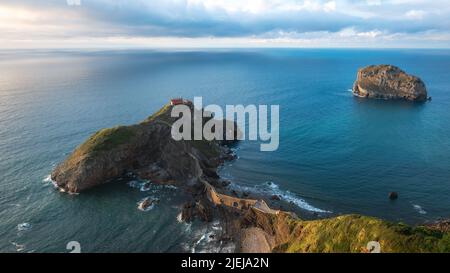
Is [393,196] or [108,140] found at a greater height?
[108,140]

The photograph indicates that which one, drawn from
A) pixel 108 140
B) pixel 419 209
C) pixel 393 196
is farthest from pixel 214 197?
pixel 419 209

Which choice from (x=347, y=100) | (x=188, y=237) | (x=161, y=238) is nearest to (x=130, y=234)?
(x=161, y=238)

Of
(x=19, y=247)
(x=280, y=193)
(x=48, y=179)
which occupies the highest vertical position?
(x=48, y=179)

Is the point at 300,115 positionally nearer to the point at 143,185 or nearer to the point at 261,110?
the point at 261,110

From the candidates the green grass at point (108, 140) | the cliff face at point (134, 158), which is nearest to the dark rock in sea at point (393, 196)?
the cliff face at point (134, 158)

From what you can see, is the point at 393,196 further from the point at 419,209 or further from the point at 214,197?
the point at 214,197

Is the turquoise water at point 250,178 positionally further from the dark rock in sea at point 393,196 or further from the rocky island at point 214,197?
the rocky island at point 214,197
